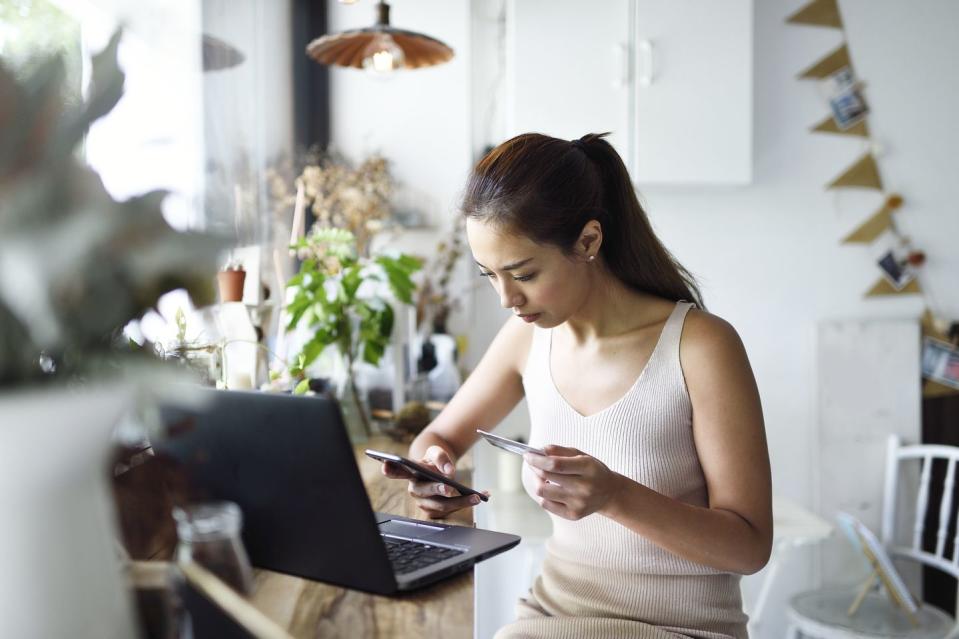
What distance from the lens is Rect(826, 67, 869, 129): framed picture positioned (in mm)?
2740

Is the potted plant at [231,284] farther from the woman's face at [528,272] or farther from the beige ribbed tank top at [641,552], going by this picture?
the beige ribbed tank top at [641,552]

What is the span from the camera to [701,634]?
123 centimetres

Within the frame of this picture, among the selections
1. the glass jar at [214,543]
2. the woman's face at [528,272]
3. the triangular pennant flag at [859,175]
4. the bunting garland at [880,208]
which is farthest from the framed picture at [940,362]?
the glass jar at [214,543]

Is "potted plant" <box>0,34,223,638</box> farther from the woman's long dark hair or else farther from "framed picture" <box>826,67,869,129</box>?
"framed picture" <box>826,67,869,129</box>

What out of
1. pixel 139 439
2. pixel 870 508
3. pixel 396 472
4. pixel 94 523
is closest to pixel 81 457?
pixel 94 523

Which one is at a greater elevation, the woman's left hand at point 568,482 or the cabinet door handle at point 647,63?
the cabinet door handle at point 647,63

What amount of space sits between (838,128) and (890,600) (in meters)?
1.46

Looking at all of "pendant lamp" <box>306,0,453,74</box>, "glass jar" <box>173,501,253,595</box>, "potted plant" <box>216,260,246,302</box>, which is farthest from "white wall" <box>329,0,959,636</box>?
"glass jar" <box>173,501,253,595</box>

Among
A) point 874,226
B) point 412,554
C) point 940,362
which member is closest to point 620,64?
point 874,226

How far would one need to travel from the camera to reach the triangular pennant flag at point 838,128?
9.01 feet

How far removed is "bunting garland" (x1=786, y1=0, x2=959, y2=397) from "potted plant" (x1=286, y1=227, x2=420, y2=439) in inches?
61.0

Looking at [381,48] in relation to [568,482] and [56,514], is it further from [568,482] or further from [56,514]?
[56,514]

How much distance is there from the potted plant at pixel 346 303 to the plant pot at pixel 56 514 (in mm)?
1447

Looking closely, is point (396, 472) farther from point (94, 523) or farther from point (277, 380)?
point (94, 523)
